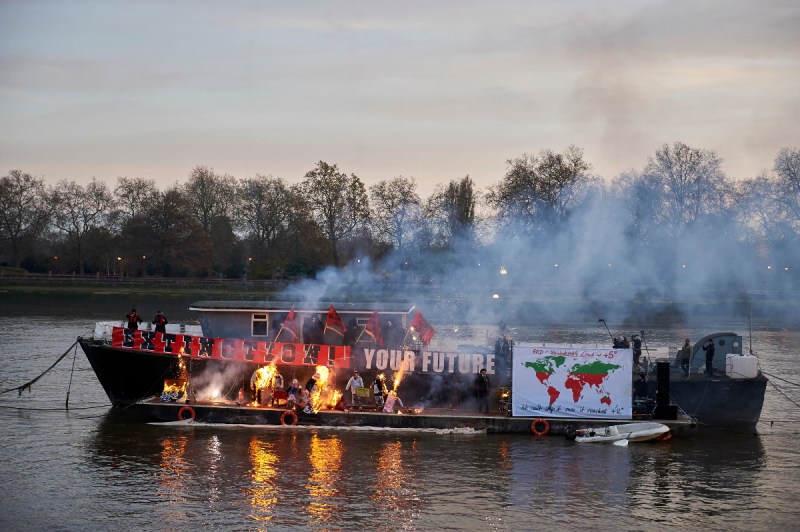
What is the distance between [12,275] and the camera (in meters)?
108

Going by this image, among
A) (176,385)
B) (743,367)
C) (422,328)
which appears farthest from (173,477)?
(743,367)

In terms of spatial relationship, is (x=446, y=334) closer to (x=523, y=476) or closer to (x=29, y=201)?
(x=523, y=476)

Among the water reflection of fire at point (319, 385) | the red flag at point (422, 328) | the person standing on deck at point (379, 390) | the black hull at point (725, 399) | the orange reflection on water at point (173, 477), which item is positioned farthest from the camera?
the red flag at point (422, 328)

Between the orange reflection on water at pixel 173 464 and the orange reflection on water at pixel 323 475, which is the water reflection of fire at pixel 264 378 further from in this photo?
the orange reflection on water at pixel 173 464

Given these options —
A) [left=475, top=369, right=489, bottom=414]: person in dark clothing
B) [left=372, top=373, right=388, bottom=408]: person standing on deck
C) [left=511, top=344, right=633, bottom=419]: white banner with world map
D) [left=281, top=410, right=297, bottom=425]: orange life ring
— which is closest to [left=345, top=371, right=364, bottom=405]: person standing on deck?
[left=372, top=373, right=388, bottom=408]: person standing on deck

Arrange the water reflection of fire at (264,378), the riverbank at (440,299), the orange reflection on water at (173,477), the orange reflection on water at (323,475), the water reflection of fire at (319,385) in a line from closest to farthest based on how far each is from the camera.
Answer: the orange reflection on water at (173,477), the orange reflection on water at (323,475), the water reflection of fire at (319,385), the water reflection of fire at (264,378), the riverbank at (440,299)

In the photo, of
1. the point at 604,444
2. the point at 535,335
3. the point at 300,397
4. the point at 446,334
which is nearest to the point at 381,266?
the point at 446,334

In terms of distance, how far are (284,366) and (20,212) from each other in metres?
107

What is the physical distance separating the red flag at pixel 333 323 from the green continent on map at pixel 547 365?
852cm

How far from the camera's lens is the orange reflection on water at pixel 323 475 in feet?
75.6

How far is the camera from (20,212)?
414 ft

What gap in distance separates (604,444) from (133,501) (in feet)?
51.4

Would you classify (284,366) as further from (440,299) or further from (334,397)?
(440,299)

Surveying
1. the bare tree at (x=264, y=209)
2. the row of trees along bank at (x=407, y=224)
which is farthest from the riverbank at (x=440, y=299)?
the bare tree at (x=264, y=209)
